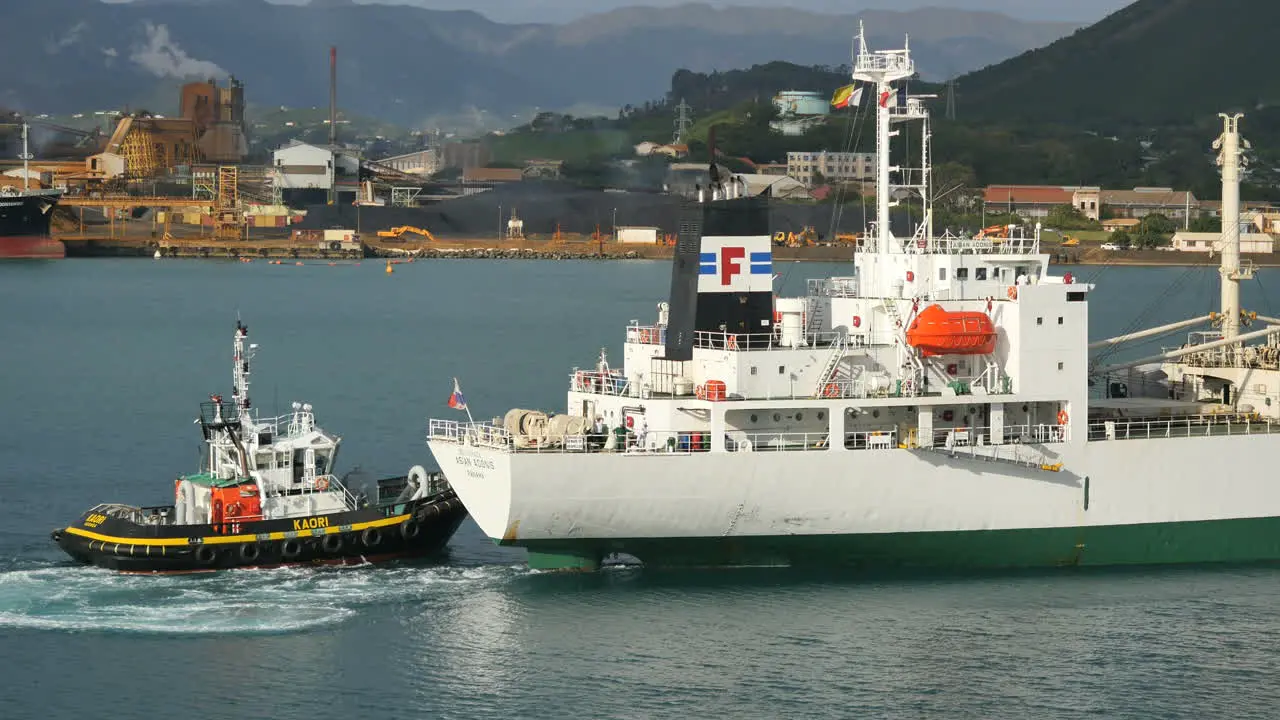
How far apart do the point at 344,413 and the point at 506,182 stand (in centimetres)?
10037

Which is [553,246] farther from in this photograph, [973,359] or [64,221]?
[973,359]

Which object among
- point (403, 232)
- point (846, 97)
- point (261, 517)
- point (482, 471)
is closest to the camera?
point (482, 471)

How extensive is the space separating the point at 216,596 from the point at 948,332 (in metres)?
9.98

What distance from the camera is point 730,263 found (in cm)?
2575

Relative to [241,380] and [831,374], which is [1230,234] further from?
[241,380]

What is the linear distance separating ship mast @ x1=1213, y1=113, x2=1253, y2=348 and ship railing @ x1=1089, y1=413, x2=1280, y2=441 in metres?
2.05

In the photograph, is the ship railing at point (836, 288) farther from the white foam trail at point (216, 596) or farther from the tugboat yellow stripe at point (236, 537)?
the tugboat yellow stripe at point (236, 537)

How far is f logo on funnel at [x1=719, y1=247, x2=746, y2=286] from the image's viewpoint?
2572 cm

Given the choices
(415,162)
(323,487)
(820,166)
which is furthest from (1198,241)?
(323,487)

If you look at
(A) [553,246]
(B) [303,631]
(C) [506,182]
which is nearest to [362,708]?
(B) [303,631]

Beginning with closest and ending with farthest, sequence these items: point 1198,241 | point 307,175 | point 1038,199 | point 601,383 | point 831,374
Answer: point 831,374, point 601,383, point 1198,241, point 1038,199, point 307,175

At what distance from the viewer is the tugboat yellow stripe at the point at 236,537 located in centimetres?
2583

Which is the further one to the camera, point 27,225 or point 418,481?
point 27,225

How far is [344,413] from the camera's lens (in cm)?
4319
